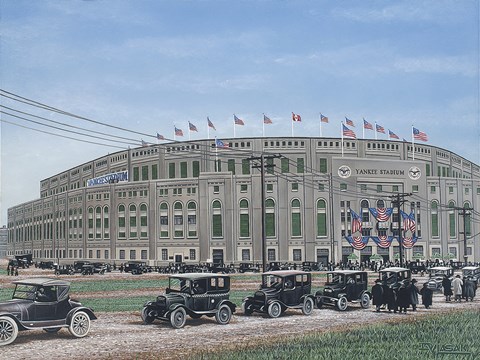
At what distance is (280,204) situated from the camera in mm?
90875

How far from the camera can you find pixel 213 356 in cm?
1708

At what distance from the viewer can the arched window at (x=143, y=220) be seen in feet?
314

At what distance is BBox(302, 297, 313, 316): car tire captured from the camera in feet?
94.0

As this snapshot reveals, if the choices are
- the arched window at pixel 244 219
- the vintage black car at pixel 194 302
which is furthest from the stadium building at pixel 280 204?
the vintage black car at pixel 194 302

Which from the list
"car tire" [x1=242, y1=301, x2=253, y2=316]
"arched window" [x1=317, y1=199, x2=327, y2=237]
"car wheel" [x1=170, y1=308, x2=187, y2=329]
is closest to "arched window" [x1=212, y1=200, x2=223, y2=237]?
"arched window" [x1=317, y1=199, x2=327, y2=237]

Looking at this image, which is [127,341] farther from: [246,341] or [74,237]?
[74,237]

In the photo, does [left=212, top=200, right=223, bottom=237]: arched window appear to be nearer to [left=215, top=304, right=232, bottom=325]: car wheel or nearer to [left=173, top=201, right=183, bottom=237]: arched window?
[left=173, top=201, right=183, bottom=237]: arched window

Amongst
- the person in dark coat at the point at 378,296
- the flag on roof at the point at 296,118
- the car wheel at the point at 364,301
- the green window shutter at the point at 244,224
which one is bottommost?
the car wheel at the point at 364,301

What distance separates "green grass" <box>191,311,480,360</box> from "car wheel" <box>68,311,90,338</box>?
5.63 m

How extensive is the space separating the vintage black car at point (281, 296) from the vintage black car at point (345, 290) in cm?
215

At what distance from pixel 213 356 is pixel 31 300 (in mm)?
7076

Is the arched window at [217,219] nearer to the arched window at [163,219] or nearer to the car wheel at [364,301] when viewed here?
the arched window at [163,219]

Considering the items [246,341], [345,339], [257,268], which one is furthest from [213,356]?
[257,268]

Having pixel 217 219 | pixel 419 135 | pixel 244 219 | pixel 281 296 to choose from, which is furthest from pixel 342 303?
pixel 217 219
